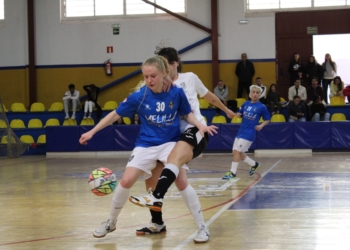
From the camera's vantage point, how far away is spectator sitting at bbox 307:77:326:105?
73.0 ft

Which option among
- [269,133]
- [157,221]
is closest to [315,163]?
[269,133]

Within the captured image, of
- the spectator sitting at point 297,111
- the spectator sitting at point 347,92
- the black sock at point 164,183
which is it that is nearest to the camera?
the black sock at point 164,183

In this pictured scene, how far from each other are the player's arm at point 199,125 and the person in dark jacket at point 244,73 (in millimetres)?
18675

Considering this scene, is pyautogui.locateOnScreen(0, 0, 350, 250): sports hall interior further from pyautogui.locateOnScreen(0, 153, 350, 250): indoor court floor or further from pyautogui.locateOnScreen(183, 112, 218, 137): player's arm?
pyautogui.locateOnScreen(183, 112, 218, 137): player's arm

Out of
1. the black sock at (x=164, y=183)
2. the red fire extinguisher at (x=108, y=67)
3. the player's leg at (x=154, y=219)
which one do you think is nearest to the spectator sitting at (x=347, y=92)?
the red fire extinguisher at (x=108, y=67)

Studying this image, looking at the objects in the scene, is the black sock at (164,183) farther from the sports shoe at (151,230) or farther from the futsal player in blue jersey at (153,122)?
the sports shoe at (151,230)

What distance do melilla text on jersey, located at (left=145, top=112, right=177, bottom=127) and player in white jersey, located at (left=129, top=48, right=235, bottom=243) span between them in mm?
220

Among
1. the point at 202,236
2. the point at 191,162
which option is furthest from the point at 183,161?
the point at 191,162

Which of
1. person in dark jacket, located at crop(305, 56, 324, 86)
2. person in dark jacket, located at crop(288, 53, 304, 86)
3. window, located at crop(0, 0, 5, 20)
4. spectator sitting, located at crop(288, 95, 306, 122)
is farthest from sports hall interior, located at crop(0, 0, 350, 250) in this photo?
person in dark jacket, located at crop(305, 56, 324, 86)

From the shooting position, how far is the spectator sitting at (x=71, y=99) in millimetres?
23656

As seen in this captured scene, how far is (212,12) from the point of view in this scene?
24.6m

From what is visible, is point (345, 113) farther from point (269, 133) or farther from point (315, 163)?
point (315, 163)

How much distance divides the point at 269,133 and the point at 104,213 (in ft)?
44.4

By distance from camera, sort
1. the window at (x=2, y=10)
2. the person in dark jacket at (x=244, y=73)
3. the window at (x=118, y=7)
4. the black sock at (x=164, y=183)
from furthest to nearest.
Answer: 1. the window at (x=2, y=10)
2. the window at (x=118, y=7)
3. the person in dark jacket at (x=244, y=73)
4. the black sock at (x=164, y=183)
